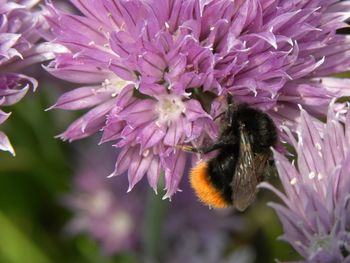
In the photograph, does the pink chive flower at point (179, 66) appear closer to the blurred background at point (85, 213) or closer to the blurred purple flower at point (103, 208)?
the blurred background at point (85, 213)

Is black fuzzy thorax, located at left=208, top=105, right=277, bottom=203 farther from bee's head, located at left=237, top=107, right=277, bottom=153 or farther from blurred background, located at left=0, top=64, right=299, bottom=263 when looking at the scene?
blurred background, located at left=0, top=64, right=299, bottom=263

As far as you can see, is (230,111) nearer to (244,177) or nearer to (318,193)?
(244,177)

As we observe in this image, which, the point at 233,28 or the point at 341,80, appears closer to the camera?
the point at 233,28

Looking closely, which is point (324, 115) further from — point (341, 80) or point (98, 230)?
point (98, 230)

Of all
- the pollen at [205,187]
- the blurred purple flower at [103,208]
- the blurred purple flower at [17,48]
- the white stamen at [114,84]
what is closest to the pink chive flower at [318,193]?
the pollen at [205,187]

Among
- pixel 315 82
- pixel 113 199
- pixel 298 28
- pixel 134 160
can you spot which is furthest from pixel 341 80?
pixel 113 199

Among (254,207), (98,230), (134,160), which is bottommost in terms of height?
(254,207)

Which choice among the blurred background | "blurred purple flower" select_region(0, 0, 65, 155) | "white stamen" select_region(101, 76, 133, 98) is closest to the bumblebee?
"white stamen" select_region(101, 76, 133, 98)

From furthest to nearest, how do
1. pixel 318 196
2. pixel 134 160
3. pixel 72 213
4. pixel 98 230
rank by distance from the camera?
pixel 72 213 → pixel 98 230 → pixel 134 160 → pixel 318 196
